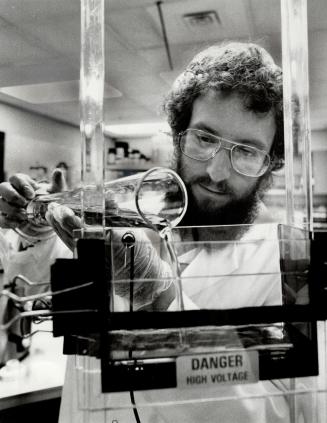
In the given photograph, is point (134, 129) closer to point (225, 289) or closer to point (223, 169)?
point (223, 169)

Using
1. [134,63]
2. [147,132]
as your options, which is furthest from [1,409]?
[147,132]

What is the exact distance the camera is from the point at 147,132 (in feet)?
11.0

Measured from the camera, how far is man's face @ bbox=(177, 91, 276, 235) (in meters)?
0.86

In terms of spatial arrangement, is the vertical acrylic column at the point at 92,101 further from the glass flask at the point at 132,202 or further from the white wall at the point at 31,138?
the white wall at the point at 31,138

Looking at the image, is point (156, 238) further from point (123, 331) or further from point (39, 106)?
point (39, 106)

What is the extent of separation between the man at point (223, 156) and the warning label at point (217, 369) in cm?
12

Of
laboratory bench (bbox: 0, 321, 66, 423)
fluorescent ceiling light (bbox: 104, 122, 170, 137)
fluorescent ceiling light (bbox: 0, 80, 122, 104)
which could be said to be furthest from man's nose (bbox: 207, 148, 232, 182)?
fluorescent ceiling light (bbox: 0, 80, 122, 104)

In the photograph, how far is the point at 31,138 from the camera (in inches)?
140

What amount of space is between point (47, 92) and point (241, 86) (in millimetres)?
2519

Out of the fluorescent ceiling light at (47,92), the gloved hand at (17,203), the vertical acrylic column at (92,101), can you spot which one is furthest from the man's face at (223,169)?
the fluorescent ceiling light at (47,92)

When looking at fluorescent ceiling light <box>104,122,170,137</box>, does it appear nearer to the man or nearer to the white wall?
the white wall

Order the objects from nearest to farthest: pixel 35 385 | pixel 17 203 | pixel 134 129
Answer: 1. pixel 17 203
2. pixel 35 385
3. pixel 134 129

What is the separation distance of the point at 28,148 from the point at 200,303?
11.0 ft

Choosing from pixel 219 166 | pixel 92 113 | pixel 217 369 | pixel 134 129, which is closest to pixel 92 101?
pixel 92 113
